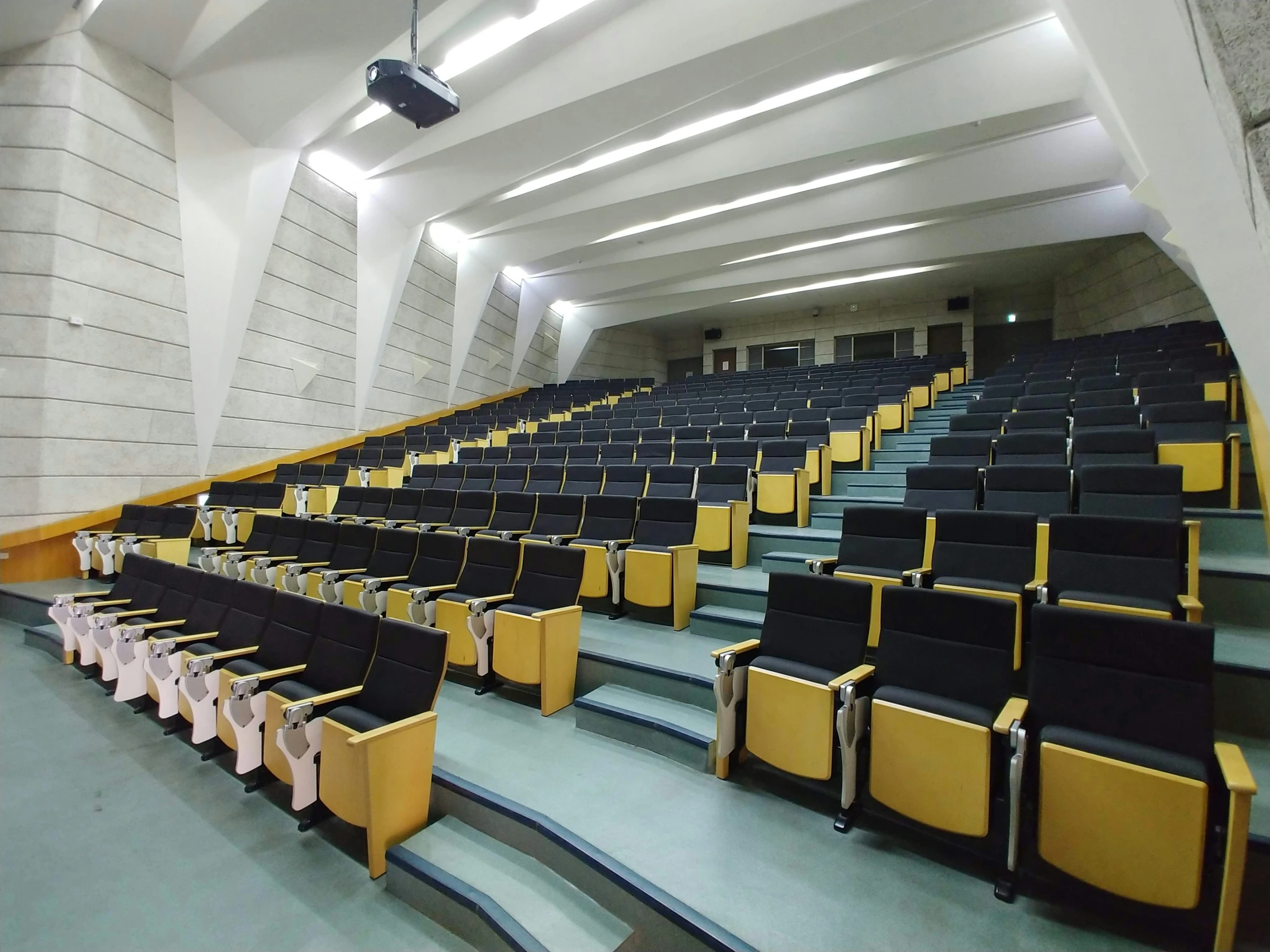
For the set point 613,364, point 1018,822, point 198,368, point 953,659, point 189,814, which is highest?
point 613,364

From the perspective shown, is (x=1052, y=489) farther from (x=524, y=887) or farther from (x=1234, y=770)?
(x=524, y=887)

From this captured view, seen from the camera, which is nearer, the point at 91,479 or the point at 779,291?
the point at 91,479

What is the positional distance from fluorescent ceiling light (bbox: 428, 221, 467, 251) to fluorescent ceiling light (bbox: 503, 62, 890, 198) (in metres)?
1.35

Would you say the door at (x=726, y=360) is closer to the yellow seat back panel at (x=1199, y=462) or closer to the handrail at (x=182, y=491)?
the handrail at (x=182, y=491)

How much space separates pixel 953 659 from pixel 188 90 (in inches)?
231

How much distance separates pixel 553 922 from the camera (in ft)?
3.63

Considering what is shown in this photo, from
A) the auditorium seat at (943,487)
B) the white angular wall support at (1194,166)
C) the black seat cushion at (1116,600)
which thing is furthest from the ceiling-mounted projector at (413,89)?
the black seat cushion at (1116,600)

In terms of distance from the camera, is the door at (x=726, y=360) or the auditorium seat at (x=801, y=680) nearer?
the auditorium seat at (x=801, y=680)

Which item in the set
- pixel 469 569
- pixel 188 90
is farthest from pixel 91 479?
pixel 469 569

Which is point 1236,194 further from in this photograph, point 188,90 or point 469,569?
point 188,90

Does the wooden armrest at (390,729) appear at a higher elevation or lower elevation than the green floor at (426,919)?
higher

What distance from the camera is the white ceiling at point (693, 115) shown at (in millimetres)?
3623

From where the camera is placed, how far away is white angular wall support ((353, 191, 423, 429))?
580 centimetres

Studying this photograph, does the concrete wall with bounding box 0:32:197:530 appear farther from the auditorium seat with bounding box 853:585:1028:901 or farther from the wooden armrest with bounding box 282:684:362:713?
the auditorium seat with bounding box 853:585:1028:901
